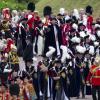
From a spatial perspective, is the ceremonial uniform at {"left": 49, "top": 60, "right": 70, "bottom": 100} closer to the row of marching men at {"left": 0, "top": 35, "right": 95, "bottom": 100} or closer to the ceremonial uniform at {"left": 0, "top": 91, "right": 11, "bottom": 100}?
the row of marching men at {"left": 0, "top": 35, "right": 95, "bottom": 100}

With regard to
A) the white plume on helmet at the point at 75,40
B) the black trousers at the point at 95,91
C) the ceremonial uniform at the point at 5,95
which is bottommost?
the black trousers at the point at 95,91

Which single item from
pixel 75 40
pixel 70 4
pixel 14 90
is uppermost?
pixel 70 4

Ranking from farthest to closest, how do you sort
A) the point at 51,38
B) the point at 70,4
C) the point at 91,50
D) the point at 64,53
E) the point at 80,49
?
the point at 70,4 → the point at 91,50 → the point at 51,38 → the point at 80,49 → the point at 64,53

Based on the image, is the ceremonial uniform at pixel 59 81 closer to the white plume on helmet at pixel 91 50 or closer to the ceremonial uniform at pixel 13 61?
the ceremonial uniform at pixel 13 61

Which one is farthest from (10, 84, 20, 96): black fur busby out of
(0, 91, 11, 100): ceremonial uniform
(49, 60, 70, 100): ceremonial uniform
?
(49, 60, 70, 100): ceremonial uniform

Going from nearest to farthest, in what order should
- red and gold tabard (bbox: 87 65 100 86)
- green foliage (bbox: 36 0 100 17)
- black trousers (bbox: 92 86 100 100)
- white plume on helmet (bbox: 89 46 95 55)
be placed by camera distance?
1. red and gold tabard (bbox: 87 65 100 86)
2. black trousers (bbox: 92 86 100 100)
3. white plume on helmet (bbox: 89 46 95 55)
4. green foliage (bbox: 36 0 100 17)

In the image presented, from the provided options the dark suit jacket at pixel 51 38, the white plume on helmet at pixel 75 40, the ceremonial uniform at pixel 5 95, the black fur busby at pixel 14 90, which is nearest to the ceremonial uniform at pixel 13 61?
the dark suit jacket at pixel 51 38

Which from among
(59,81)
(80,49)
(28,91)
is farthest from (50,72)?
(80,49)

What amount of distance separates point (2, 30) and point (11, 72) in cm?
965

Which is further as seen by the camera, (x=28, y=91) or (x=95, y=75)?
(x=95, y=75)

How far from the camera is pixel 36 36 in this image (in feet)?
88.3

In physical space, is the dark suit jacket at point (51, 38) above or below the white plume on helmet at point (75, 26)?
below

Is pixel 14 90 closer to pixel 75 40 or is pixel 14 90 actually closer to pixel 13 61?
pixel 13 61

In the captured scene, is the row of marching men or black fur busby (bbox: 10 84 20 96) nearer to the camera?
black fur busby (bbox: 10 84 20 96)
